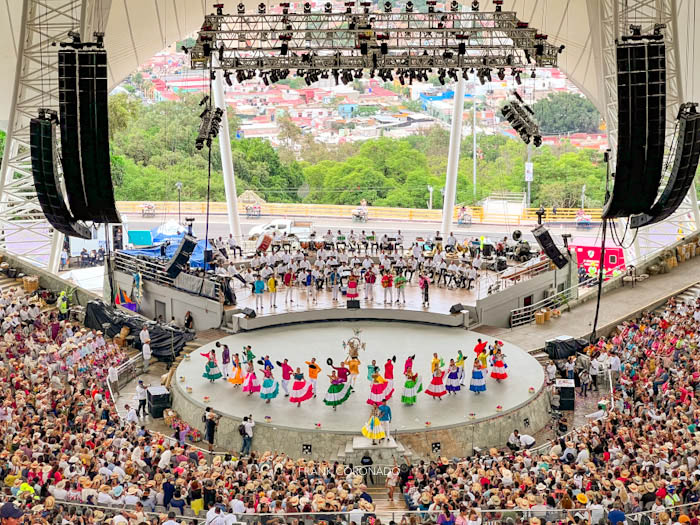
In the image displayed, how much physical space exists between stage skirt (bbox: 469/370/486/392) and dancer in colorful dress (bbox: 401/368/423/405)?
142 centimetres

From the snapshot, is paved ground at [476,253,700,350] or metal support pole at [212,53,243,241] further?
metal support pole at [212,53,243,241]

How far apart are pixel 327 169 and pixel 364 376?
44516 mm

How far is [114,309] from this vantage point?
102 feet

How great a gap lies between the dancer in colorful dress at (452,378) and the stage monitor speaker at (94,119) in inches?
364

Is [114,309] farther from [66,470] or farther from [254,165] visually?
[254,165]

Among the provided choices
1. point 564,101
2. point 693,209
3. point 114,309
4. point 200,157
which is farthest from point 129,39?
point 564,101

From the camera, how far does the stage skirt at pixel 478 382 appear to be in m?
24.7

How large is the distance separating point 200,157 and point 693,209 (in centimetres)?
4044

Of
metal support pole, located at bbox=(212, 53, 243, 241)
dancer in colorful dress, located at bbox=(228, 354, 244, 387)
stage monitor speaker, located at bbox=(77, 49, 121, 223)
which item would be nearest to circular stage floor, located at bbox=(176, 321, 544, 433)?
dancer in colorful dress, located at bbox=(228, 354, 244, 387)

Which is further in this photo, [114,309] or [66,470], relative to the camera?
[114,309]

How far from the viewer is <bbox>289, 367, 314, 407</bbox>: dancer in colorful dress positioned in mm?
23781

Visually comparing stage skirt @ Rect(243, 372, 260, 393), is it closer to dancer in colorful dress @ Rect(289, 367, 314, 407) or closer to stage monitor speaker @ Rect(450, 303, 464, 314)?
dancer in colorful dress @ Rect(289, 367, 314, 407)

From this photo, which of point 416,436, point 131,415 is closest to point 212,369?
point 131,415

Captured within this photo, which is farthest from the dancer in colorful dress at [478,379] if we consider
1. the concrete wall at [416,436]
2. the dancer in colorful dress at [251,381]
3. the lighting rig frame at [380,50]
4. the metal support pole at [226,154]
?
the metal support pole at [226,154]
